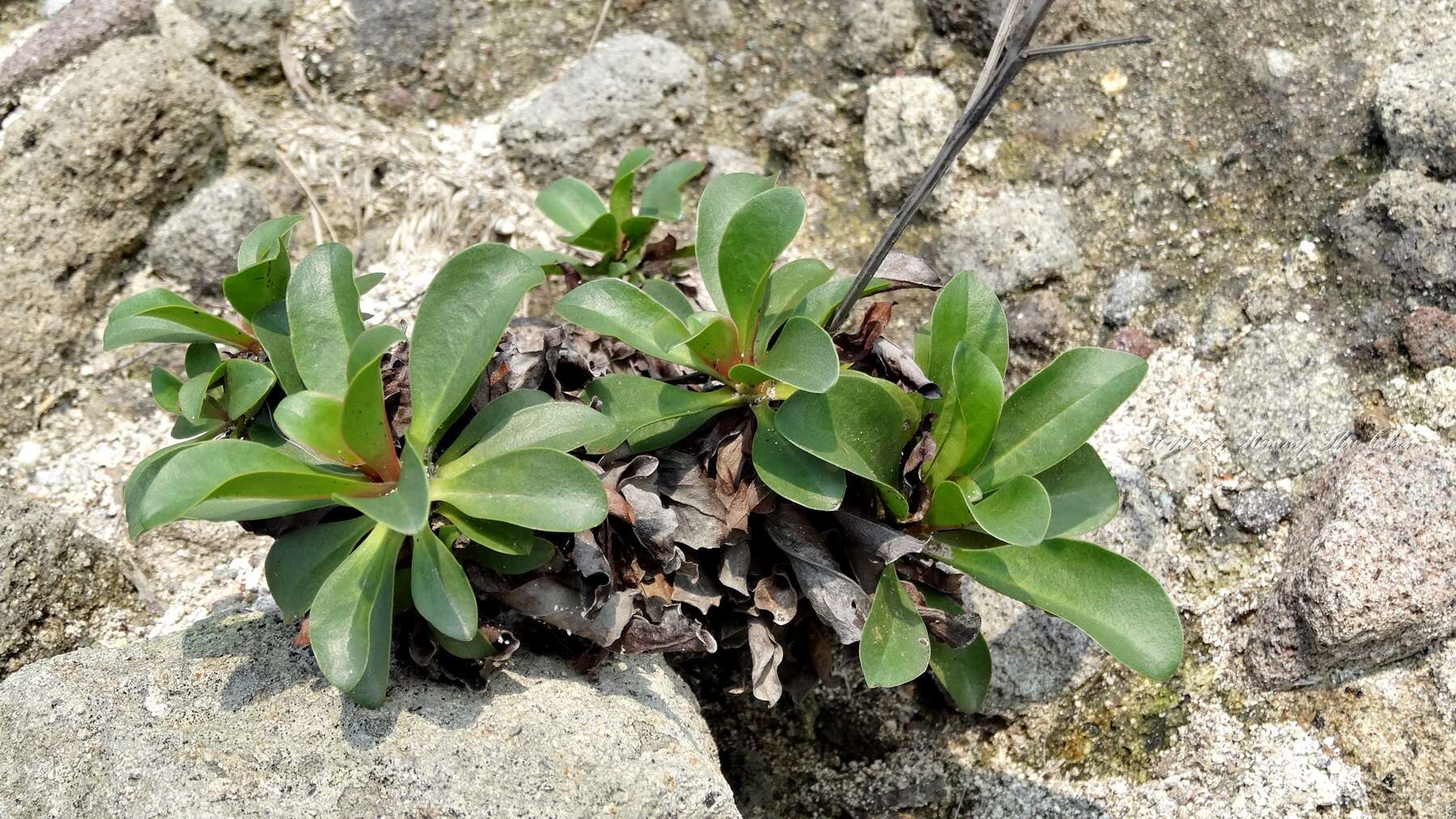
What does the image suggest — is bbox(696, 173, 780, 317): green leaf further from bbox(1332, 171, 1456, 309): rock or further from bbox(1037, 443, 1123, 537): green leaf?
bbox(1332, 171, 1456, 309): rock

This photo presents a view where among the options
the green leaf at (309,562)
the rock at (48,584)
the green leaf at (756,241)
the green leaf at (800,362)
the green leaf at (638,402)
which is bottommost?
the rock at (48,584)

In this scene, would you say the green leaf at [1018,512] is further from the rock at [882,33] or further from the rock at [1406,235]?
the rock at [882,33]

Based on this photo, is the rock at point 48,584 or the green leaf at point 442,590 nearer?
the green leaf at point 442,590

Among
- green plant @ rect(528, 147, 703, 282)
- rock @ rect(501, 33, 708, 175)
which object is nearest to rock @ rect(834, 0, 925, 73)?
rock @ rect(501, 33, 708, 175)

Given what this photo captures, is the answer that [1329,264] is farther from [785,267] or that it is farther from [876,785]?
[876,785]

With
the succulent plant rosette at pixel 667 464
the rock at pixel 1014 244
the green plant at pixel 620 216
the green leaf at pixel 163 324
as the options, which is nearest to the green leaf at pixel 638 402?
the succulent plant rosette at pixel 667 464

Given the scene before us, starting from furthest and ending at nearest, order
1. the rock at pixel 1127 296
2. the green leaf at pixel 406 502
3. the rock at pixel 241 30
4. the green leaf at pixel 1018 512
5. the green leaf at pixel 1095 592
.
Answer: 1. the rock at pixel 241 30
2. the rock at pixel 1127 296
3. the green leaf at pixel 1095 592
4. the green leaf at pixel 1018 512
5. the green leaf at pixel 406 502
